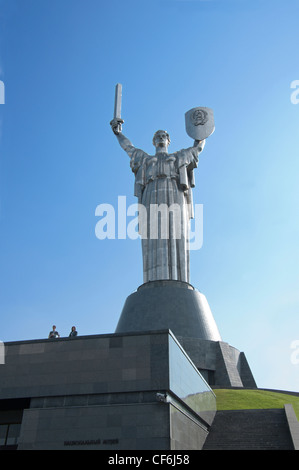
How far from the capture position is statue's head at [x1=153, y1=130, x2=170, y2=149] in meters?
26.3

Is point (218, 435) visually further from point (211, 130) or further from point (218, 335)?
point (211, 130)

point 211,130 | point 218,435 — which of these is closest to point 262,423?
point 218,435

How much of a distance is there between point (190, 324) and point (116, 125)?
12.3 metres

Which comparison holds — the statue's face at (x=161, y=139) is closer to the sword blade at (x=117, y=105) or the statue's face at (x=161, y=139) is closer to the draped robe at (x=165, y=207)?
the draped robe at (x=165, y=207)

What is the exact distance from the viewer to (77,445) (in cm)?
920

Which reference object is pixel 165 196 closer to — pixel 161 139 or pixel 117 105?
pixel 161 139

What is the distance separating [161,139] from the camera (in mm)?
26344

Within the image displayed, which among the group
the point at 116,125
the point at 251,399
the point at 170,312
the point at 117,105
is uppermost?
the point at 117,105

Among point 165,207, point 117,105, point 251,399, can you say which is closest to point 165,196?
point 165,207

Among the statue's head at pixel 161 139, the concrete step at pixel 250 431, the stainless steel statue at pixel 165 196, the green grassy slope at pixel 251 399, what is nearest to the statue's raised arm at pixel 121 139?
the stainless steel statue at pixel 165 196

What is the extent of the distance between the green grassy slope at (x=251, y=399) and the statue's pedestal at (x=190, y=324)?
80.7 inches

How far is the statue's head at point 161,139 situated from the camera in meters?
26.3

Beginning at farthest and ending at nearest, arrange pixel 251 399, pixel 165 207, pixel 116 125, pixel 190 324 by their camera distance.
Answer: pixel 116 125 < pixel 165 207 < pixel 190 324 < pixel 251 399

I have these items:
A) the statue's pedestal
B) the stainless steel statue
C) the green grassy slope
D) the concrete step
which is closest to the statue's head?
the stainless steel statue
